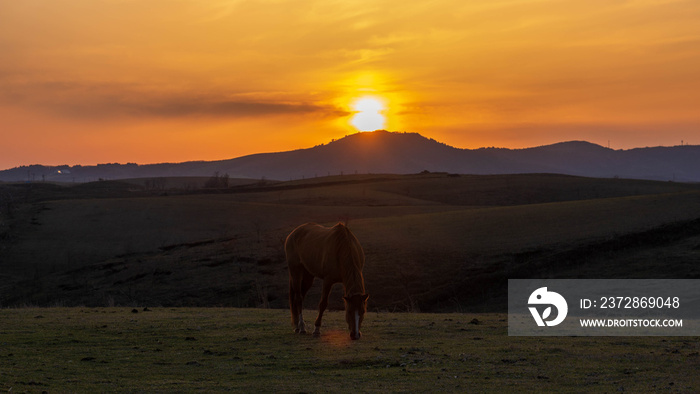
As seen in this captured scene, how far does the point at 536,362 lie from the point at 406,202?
279 feet

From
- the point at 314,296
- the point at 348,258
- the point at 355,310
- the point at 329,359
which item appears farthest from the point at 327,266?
the point at 314,296

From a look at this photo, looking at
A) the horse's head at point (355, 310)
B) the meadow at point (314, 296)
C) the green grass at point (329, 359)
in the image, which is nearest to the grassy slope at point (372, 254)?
the meadow at point (314, 296)

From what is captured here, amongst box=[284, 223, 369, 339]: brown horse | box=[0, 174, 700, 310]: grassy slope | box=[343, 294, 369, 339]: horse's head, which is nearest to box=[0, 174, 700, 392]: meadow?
box=[0, 174, 700, 310]: grassy slope

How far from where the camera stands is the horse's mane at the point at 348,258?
1586 centimetres

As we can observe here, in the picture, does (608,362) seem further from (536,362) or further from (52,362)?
(52,362)

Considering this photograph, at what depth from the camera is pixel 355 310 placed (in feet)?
51.5

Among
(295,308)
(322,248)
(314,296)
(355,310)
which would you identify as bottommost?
(314,296)

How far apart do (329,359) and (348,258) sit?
2.97 m

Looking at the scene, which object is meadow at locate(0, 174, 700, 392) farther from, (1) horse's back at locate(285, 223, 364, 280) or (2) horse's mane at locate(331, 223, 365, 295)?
(1) horse's back at locate(285, 223, 364, 280)

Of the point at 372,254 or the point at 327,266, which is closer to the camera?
the point at 327,266

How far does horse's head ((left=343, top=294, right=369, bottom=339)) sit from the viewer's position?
50.7 feet

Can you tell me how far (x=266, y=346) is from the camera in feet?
51.7

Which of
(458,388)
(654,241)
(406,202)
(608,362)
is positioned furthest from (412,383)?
(406,202)

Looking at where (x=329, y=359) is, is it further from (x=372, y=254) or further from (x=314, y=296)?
(x=372, y=254)
